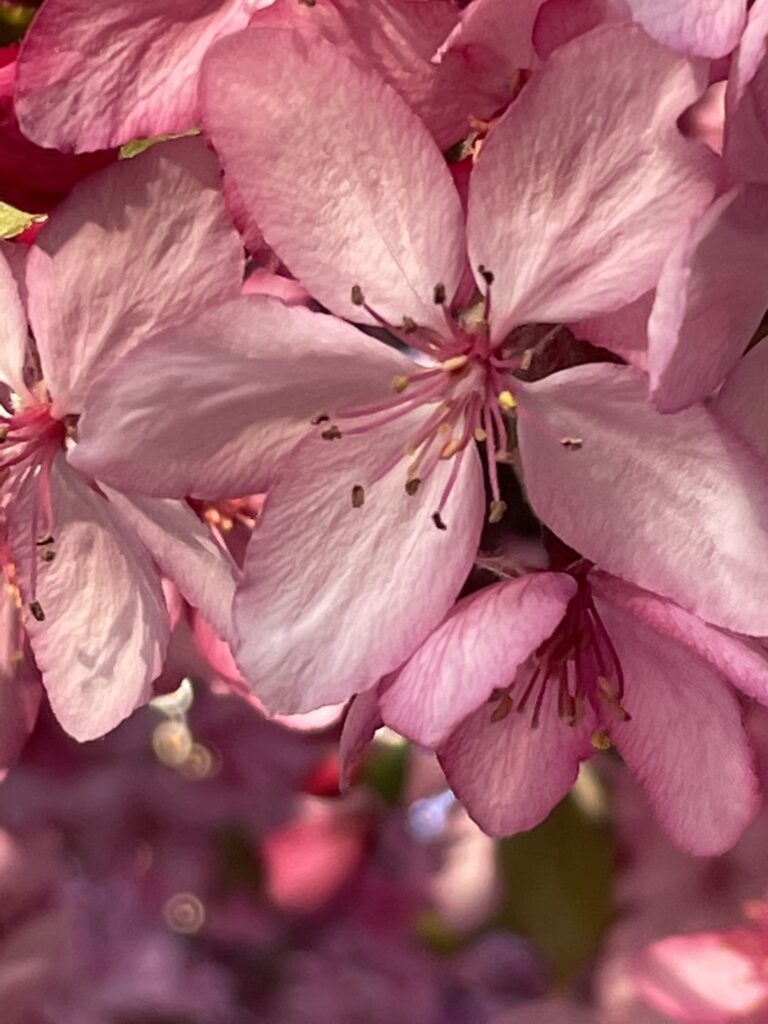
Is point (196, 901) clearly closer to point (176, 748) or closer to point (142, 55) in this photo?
point (176, 748)

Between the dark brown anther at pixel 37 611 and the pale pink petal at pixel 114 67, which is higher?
the pale pink petal at pixel 114 67

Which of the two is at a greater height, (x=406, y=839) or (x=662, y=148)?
(x=662, y=148)

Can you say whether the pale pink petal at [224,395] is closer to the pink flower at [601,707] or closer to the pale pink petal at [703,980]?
the pink flower at [601,707]

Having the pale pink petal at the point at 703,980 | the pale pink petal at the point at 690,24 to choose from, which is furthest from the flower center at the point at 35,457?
the pale pink petal at the point at 703,980

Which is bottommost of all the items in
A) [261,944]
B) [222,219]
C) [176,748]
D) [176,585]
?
[261,944]

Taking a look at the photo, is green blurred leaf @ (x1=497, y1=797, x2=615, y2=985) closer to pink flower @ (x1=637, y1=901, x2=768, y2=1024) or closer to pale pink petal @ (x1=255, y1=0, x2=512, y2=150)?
pink flower @ (x1=637, y1=901, x2=768, y2=1024)

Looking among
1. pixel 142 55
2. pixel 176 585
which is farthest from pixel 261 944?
pixel 142 55

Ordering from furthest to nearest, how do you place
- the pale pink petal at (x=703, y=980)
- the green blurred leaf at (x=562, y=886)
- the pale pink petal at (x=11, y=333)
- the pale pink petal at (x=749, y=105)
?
the green blurred leaf at (x=562, y=886)
the pale pink petal at (x=703, y=980)
the pale pink petal at (x=11, y=333)
the pale pink petal at (x=749, y=105)
